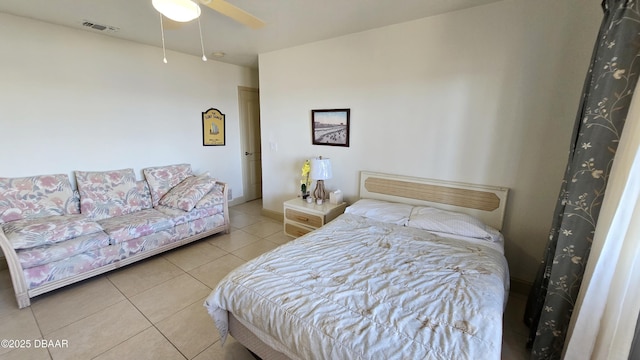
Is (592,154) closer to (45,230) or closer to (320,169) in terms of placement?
(320,169)

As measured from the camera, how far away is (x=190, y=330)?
1.95m

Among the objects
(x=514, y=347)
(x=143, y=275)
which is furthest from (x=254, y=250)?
(x=514, y=347)

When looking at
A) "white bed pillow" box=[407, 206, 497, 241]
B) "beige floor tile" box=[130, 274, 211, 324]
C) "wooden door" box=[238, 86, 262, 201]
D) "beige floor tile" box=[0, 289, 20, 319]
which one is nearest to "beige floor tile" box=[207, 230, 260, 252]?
"beige floor tile" box=[130, 274, 211, 324]

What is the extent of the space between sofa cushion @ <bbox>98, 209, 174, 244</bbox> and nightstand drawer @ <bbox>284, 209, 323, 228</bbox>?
1.39 metres

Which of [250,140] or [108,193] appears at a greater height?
[250,140]

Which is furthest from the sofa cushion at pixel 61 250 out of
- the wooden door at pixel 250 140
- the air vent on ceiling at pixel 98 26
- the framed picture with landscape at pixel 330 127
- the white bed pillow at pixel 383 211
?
the wooden door at pixel 250 140

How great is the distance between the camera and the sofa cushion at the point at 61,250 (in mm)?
2105

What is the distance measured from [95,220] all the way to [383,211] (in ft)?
10.4

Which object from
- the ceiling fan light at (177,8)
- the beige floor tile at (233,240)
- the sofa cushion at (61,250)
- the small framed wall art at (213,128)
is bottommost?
the beige floor tile at (233,240)

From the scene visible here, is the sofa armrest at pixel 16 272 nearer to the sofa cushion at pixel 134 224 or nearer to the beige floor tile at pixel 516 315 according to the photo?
the sofa cushion at pixel 134 224

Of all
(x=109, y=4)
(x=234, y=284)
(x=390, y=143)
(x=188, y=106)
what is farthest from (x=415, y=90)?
(x=188, y=106)

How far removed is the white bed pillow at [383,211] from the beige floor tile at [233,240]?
58.5 inches

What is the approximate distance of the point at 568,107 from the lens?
79.6 inches

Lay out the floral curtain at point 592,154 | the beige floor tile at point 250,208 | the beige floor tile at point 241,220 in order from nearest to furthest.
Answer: the floral curtain at point 592,154
the beige floor tile at point 241,220
the beige floor tile at point 250,208
